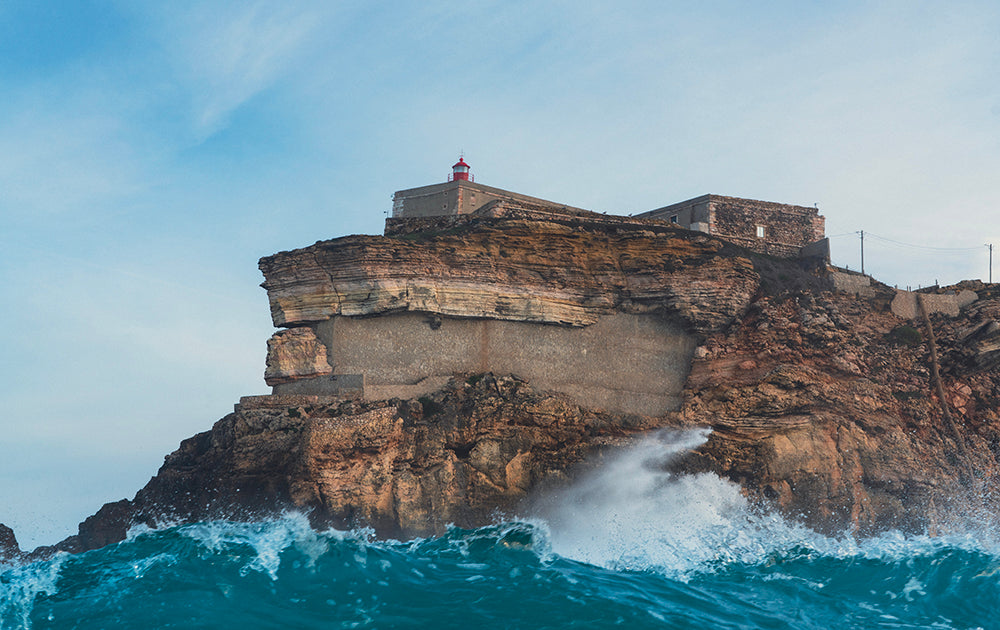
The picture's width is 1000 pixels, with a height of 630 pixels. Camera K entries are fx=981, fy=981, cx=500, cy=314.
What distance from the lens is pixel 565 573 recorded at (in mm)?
17609

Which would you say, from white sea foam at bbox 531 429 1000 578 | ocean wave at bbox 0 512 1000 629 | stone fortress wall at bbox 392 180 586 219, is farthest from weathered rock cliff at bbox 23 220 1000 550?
stone fortress wall at bbox 392 180 586 219

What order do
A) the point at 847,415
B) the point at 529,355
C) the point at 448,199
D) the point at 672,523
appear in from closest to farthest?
the point at 672,523 → the point at 529,355 → the point at 847,415 → the point at 448,199

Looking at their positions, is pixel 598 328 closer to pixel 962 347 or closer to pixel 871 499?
pixel 871 499

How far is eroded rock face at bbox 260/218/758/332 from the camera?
69.1 ft

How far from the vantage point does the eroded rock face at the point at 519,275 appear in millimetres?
21062

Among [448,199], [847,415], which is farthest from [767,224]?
[448,199]

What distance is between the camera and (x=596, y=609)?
1544cm

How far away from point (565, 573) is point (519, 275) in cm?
702

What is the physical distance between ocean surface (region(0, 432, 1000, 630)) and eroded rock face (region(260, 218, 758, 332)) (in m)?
3.39

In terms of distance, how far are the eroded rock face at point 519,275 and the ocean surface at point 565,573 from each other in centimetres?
339

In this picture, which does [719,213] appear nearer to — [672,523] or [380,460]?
[672,523]

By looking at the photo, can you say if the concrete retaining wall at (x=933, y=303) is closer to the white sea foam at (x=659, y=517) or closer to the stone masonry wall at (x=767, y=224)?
the stone masonry wall at (x=767, y=224)

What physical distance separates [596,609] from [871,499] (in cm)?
868

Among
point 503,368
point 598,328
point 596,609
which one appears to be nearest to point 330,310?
point 503,368
